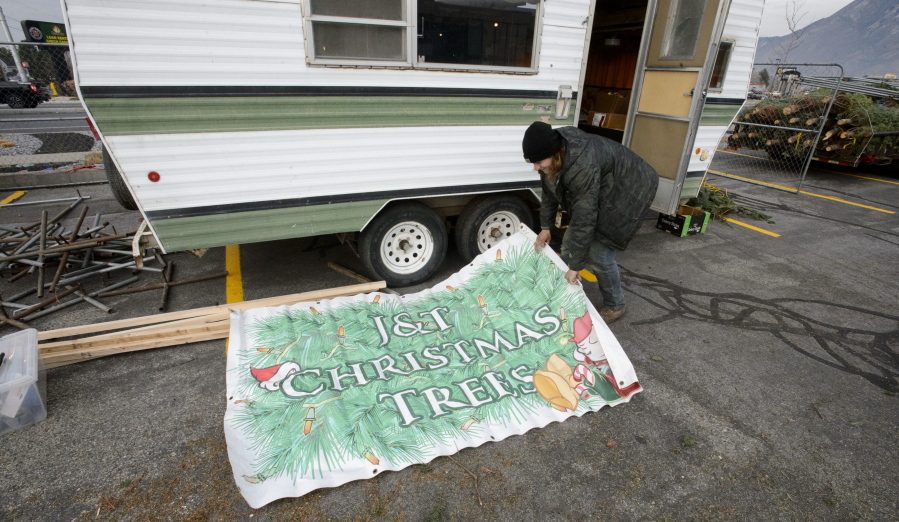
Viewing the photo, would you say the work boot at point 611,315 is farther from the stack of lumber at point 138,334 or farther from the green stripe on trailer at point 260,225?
the stack of lumber at point 138,334

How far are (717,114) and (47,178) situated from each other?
10214 millimetres

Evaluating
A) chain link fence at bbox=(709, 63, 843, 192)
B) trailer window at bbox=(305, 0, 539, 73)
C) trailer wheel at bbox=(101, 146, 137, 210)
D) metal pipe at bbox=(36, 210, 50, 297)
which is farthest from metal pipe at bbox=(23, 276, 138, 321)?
chain link fence at bbox=(709, 63, 843, 192)

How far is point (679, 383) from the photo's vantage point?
123 inches

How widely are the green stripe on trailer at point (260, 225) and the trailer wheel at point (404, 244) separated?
23cm

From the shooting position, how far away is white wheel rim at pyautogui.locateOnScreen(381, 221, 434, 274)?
13.5ft

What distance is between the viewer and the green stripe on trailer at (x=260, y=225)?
10.8ft

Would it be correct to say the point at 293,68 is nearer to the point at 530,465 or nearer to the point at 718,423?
the point at 530,465

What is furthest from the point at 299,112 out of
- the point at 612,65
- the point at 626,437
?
the point at 612,65

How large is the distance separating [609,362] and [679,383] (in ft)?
2.08

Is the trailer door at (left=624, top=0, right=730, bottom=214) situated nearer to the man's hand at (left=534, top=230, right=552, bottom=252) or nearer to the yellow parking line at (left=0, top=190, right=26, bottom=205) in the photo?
the man's hand at (left=534, top=230, right=552, bottom=252)

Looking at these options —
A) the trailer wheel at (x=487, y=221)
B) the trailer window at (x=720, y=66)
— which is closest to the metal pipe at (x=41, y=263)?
the trailer wheel at (x=487, y=221)

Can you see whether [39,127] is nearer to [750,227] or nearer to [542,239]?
[542,239]

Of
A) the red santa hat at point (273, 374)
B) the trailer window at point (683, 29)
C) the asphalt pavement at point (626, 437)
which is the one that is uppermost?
the trailer window at point (683, 29)

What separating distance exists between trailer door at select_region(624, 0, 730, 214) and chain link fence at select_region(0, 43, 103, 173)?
260 inches
